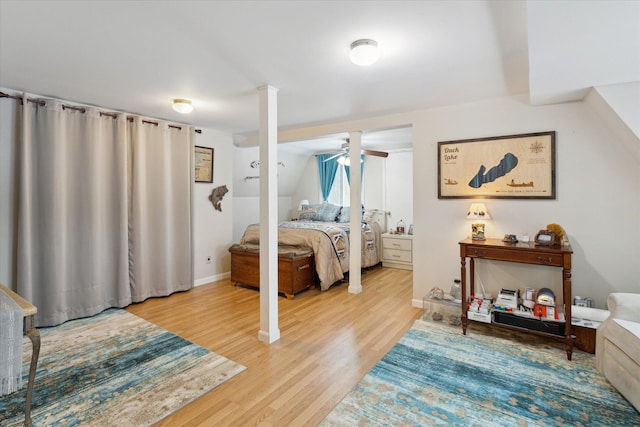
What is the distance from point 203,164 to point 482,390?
13.7 ft

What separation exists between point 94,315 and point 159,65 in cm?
270

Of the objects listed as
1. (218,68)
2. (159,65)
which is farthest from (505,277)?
(159,65)

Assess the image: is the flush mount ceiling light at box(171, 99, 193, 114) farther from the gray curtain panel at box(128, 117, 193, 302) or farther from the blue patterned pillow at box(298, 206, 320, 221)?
the blue patterned pillow at box(298, 206, 320, 221)

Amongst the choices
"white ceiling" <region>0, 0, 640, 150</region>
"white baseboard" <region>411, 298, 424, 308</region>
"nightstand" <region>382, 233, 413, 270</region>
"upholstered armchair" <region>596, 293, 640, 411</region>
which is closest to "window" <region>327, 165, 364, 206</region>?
"nightstand" <region>382, 233, 413, 270</region>

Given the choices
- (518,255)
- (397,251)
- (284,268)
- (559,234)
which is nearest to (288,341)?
(284,268)

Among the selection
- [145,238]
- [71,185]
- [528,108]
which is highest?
[528,108]

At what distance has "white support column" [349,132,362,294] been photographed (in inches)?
162

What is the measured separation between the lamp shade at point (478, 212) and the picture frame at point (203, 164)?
3.52 meters

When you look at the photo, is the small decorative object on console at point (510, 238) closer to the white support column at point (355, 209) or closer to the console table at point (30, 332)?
the white support column at point (355, 209)

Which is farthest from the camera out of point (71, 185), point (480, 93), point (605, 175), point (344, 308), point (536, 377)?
point (344, 308)

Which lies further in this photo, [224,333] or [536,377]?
[224,333]

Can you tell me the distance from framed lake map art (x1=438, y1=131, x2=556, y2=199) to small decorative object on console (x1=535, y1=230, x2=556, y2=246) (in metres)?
0.41

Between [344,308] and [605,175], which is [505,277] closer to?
[605,175]

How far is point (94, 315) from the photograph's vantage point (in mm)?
3359
